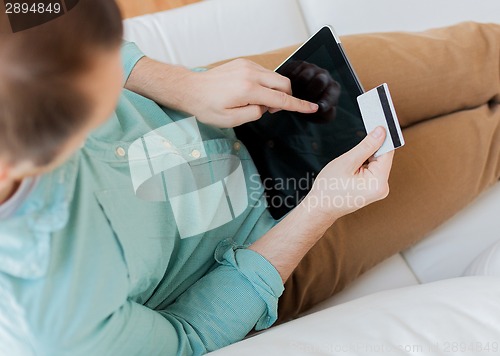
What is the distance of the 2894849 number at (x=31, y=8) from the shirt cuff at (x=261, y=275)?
1.43 ft

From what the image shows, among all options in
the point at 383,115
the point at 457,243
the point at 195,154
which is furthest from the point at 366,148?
the point at 457,243

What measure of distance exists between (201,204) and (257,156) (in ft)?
0.49

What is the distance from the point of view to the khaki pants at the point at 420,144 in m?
0.89

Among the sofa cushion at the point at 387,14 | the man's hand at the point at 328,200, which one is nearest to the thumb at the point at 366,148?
the man's hand at the point at 328,200

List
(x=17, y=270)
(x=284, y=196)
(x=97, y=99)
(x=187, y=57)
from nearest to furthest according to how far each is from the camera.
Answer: (x=97, y=99)
(x=17, y=270)
(x=284, y=196)
(x=187, y=57)

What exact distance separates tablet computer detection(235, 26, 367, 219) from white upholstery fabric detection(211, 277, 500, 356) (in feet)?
0.73

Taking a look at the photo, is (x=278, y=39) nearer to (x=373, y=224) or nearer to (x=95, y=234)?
(x=373, y=224)

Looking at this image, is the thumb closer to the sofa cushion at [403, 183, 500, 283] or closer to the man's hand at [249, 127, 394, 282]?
the man's hand at [249, 127, 394, 282]

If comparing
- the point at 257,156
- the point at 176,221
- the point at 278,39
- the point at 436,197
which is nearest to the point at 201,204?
the point at 176,221

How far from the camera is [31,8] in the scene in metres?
0.45

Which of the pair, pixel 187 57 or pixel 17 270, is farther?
pixel 187 57

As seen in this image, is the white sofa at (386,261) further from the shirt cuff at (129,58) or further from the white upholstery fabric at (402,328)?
the shirt cuff at (129,58)

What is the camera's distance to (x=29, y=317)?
56cm

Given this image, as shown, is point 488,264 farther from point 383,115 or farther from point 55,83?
point 55,83
